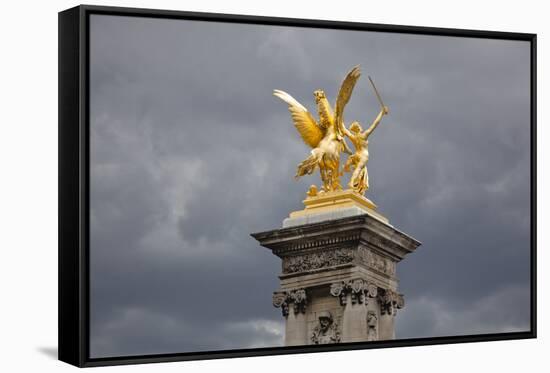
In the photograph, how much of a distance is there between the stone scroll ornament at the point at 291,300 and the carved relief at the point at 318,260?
0.77 ft

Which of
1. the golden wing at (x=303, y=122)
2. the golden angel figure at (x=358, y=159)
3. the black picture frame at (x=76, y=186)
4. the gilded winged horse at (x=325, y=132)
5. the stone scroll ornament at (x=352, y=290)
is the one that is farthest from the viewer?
the golden angel figure at (x=358, y=159)

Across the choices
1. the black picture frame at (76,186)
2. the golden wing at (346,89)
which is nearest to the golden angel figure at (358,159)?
the golden wing at (346,89)

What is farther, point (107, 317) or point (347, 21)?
point (347, 21)

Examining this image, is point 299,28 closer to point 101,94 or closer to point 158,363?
point 101,94

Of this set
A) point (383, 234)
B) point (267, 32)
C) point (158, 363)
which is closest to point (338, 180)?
point (383, 234)

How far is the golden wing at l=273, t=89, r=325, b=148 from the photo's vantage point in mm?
17141

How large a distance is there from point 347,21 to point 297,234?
2.20 meters

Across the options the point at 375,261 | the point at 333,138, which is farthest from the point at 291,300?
the point at 333,138

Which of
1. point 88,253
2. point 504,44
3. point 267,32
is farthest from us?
point 504,44

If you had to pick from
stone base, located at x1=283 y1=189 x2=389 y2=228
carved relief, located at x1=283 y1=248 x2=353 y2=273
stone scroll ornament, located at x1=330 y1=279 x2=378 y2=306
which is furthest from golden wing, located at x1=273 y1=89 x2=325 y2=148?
stone scroll ornament, located at x1=330 y1=279 x2=378 y2=306

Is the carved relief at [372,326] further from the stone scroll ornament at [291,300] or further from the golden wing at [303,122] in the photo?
the golden wing at [303,122]

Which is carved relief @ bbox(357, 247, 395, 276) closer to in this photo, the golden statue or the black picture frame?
the golden statue

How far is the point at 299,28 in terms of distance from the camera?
17.0 m

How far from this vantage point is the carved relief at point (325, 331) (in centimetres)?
1736
